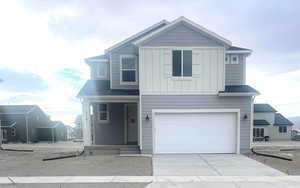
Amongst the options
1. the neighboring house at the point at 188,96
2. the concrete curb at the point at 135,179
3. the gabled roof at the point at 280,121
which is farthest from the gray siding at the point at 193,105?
the gabled roof at the point at 280,121

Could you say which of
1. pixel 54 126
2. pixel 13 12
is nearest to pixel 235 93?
pixel 13 12

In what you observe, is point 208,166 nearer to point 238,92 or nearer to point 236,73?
point 238,92

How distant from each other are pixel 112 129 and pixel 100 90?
98.2 inches

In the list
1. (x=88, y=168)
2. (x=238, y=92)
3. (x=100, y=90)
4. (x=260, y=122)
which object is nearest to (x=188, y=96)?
(x=238, y=92)

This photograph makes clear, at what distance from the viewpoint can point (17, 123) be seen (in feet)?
109

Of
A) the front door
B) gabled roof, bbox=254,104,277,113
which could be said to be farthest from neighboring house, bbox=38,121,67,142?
gabled roof, bbox=254,104,277,113

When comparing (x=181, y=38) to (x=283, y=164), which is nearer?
(x=283, y=164)

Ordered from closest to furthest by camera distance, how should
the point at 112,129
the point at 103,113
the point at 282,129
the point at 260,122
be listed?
the point at 112,129
the point at 103,113
the point at 260,122
the point at 282,129

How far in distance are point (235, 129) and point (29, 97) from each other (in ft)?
126

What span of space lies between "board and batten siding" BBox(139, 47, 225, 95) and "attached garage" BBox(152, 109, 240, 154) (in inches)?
45.5

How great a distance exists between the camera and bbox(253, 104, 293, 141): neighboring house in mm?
35969

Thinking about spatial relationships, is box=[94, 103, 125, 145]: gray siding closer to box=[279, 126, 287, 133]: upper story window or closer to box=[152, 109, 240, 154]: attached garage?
box=[152, 109, 240, 154]: attached garage

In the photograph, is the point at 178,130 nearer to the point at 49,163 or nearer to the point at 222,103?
the point at 222,103

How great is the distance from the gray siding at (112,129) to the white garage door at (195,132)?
2.90m
